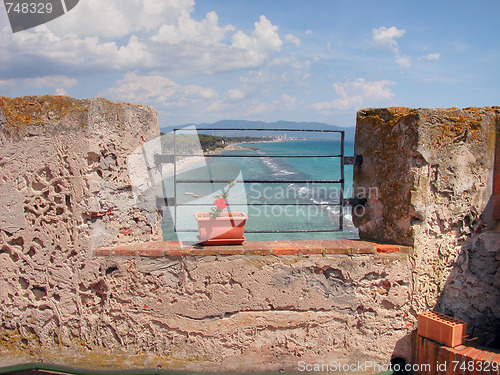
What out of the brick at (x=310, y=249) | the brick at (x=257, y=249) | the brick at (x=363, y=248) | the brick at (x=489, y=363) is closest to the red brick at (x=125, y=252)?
the brick at (x=257, y=249)

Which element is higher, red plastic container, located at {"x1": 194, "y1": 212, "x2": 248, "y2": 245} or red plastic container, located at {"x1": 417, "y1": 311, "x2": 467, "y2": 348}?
red plastic container, located at {"x1": 194, "y1": 212, "x2": 248, "y2": 245}

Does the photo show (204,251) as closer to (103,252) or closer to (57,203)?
(103,252)

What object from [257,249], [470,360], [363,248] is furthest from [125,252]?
[470,360]

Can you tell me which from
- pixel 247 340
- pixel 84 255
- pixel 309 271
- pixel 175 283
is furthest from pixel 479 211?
pixel 84 255

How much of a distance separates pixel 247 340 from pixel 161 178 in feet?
5.26

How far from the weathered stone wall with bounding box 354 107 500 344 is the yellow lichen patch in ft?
8.31

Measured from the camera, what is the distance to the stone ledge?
3061mm

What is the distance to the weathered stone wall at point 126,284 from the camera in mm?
2965

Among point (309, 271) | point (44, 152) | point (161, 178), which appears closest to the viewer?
point (44, 152)

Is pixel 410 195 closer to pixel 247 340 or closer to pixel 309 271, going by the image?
pixel 309 271

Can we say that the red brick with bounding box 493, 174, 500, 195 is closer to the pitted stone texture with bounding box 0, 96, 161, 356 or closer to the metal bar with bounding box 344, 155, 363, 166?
the metal bar with bounding box 344, 155, 363, 166

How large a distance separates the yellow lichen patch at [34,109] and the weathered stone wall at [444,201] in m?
2.53

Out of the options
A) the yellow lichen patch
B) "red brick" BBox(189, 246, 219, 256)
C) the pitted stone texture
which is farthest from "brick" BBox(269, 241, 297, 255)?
the yellow lichen patch

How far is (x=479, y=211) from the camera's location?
10.6 ft
